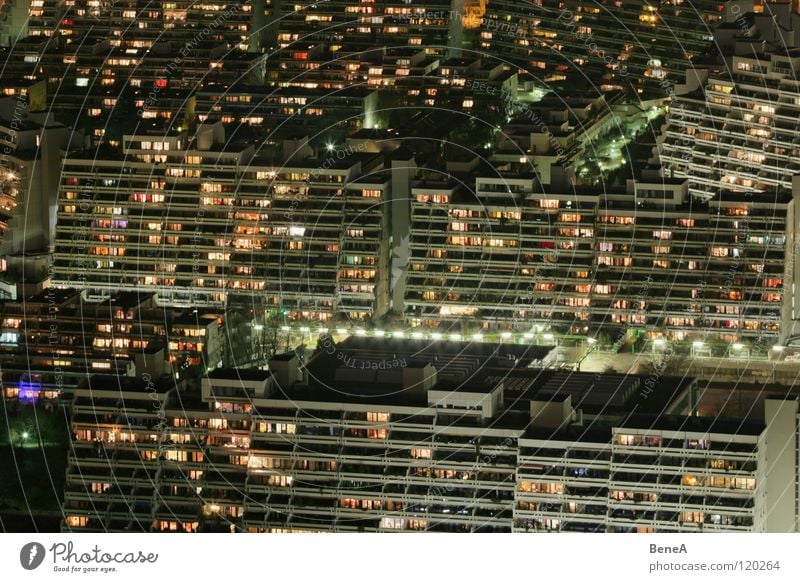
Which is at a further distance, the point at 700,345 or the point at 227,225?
the point at 227,225

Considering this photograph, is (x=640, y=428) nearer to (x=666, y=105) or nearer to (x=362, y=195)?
(x=362, y=195)

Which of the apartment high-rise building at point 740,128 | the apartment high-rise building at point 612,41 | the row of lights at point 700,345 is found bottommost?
the row of lights at point 700,345

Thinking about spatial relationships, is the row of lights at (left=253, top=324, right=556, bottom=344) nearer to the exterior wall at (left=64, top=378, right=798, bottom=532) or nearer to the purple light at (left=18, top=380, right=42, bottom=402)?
the purple light at (left=18, top=380, right=42, bottom=402)

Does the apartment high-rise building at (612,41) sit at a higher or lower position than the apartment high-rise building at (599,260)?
higher

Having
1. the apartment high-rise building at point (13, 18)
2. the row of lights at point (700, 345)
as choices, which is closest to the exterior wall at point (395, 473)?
the row of lights at point (700, 345)

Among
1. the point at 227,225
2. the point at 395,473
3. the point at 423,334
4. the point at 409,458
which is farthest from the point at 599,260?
the point at 395,473

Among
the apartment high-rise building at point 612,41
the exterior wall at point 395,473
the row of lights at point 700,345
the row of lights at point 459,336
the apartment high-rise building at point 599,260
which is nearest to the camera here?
the exterior wall at point 395,473

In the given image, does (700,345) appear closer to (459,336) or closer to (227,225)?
(459,336)

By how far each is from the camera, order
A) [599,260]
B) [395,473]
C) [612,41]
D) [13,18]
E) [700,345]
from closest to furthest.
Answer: [395,473]
[700,345]
[599,260]
[612,41]
[13,18]

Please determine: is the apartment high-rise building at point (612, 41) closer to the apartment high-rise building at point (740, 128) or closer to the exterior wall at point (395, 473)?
the apartment high-rise building at point (740, 128)
